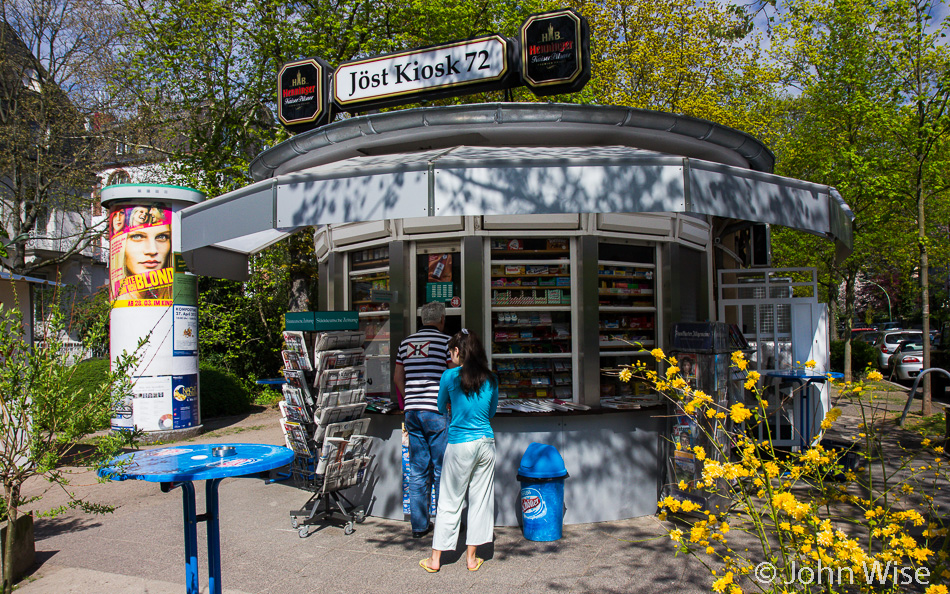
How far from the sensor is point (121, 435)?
3.27 meters

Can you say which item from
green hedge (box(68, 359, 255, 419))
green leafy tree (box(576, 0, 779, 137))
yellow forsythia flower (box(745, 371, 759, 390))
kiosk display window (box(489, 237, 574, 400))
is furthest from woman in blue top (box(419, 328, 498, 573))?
green leafy tree (box(576, 0, 779, 137))

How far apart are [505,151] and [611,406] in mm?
2528

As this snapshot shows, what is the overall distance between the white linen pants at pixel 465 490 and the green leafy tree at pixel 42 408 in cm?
207

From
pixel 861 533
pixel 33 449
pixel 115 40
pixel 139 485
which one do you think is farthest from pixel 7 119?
pixel 861 533

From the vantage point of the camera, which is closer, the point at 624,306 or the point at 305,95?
the point at 624,306

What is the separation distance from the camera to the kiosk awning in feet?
14.6

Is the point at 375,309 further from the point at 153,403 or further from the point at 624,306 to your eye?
the point at 153,403

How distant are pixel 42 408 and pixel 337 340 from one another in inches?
111

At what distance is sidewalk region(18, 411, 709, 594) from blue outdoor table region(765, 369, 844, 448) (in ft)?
10.9

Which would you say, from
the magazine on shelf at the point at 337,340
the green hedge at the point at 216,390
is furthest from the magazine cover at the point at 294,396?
the green hedge at the point at 216,390

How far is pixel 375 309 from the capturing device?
7125 mm

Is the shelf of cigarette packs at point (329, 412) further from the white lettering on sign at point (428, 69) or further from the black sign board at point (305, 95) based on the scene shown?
the black sign board at point (305, 95)

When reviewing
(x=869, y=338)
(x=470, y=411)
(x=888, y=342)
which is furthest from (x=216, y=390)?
(x=869, y=338)

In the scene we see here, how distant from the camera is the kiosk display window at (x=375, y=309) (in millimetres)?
6953
